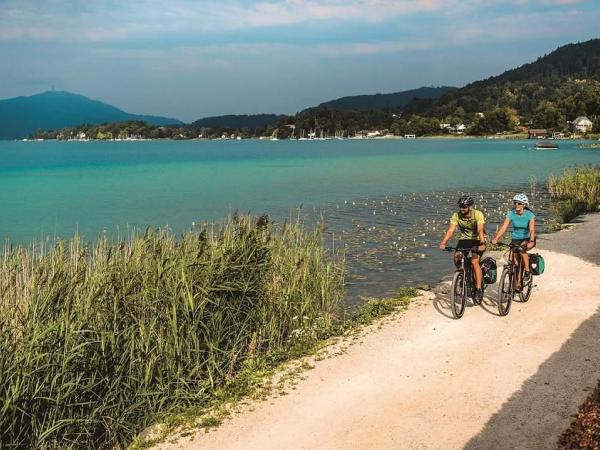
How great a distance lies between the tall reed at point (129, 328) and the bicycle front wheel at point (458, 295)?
2936 mm

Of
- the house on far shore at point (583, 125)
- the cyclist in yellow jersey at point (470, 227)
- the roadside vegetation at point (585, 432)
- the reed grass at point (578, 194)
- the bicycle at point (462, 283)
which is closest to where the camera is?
the roadside vegetation at point (585, 432)

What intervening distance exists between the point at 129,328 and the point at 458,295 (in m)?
6.90

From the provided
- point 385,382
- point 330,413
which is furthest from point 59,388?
point 385,382

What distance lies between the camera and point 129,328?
905 cm

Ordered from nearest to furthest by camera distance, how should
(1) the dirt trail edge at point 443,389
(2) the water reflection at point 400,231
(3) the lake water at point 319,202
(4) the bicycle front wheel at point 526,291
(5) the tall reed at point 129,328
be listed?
1. (1) the dirt trail edge at point 443,389
2. (5) the tall reed at point 129,328
3. (4) the bicycle front wheel at point 526,291
4. (2) the water reflection at point 400,231
5. (3) the lake water at point 319,202

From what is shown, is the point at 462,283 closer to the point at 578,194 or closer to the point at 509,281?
the point at 509,281

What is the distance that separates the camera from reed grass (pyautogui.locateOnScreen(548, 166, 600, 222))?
3100cm

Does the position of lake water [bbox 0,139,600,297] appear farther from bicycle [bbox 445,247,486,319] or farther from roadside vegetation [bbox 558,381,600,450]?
roadside vegetation [bbox 558,381,600,450]

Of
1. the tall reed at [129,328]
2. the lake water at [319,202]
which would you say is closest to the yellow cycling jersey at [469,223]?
the tall reed at [129,328]

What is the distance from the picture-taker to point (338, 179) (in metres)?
64.7

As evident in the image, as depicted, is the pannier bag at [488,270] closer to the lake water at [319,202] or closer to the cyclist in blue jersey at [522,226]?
the cyclist in blue jersey at [522,226]

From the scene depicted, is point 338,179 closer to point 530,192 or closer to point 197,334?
point 530,192

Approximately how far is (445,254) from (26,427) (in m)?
17.9

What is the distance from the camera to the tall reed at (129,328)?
7.94 m
